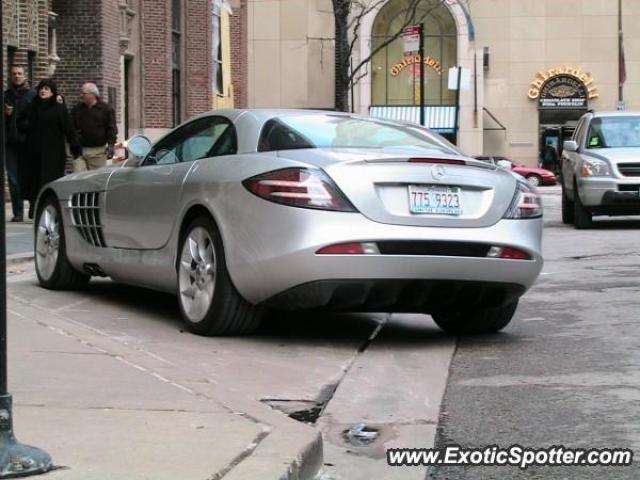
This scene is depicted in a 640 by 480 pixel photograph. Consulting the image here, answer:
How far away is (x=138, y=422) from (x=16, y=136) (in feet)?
36.6

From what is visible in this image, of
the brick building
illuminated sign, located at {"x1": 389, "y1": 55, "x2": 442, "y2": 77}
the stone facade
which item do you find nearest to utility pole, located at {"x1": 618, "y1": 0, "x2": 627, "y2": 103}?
the stone facade

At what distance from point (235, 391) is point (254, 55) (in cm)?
5394

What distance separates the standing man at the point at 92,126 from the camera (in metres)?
15.4

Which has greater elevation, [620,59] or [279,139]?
[620,59]

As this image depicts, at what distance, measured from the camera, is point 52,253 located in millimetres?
9070

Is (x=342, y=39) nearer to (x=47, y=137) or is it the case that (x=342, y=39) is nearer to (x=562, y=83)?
(x=47, y=137)

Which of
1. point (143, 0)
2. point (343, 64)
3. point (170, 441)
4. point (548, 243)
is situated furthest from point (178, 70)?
point (170, 441)

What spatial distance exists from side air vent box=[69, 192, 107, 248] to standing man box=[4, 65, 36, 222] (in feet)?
21.8

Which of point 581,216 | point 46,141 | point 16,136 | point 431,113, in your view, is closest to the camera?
point 46,141

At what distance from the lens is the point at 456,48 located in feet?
192

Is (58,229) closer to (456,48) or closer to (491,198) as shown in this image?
(491,198)

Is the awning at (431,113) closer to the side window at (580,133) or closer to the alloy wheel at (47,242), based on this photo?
the side window at (580,133)

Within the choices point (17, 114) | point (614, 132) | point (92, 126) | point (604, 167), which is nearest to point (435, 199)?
point (92, 126)

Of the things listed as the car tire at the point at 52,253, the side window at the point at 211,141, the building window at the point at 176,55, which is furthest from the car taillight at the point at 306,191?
the building window at the point at 176,55
